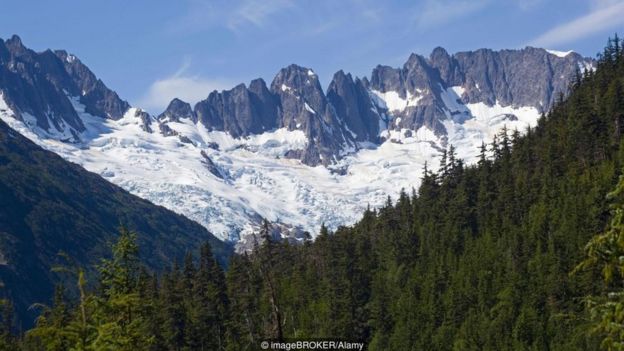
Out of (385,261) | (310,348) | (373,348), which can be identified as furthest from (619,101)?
(310,348)

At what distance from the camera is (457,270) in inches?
4510

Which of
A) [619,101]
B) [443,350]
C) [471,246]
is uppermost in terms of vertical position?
[619,101]

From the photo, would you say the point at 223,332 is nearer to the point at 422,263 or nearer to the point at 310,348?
the point at 422,263

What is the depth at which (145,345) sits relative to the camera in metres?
32.5

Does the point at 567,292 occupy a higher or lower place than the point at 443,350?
higher

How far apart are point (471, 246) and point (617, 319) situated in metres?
105

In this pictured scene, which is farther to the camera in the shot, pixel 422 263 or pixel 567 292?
pixel 422 263

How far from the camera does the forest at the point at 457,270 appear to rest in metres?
93.1

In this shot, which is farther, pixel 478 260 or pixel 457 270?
pixel 457 270

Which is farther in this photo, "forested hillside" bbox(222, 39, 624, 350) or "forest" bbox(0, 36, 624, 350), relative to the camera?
"forested hillside" bbox(222, 39, 624, 350)

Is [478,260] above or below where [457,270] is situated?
above

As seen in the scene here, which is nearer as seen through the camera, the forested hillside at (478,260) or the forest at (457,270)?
the forest at (457,270)

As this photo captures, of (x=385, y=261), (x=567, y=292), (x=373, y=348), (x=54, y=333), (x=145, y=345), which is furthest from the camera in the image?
(x=385, y=261)

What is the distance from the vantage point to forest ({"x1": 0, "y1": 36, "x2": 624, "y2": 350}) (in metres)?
93.1
